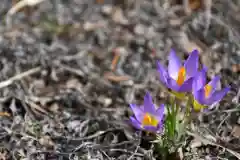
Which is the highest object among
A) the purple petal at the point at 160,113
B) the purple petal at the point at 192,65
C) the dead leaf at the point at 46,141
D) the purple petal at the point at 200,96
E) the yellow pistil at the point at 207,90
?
the purple petal at the point at 192,65

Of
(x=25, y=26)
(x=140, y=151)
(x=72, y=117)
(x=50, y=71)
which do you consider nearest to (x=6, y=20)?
(x=25, y=26)

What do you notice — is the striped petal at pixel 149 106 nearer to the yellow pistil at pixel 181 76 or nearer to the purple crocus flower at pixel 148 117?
the purple crocus flower at pixel 148 117

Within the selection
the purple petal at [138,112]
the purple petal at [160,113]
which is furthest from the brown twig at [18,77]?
the purple petal at [160,113]

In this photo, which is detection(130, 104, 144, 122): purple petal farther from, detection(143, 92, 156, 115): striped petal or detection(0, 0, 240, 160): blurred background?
detection(0, 0, 240, 160): blurred background

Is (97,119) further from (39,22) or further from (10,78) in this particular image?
(39,22)

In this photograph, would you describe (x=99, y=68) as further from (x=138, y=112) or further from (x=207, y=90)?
(x=207, y=90)

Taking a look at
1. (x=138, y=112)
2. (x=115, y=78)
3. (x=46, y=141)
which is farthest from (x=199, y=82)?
(x=115, y=78)

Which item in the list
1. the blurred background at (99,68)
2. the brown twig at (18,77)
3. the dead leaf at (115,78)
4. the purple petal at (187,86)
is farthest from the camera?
the dead leaf at (115,78)
